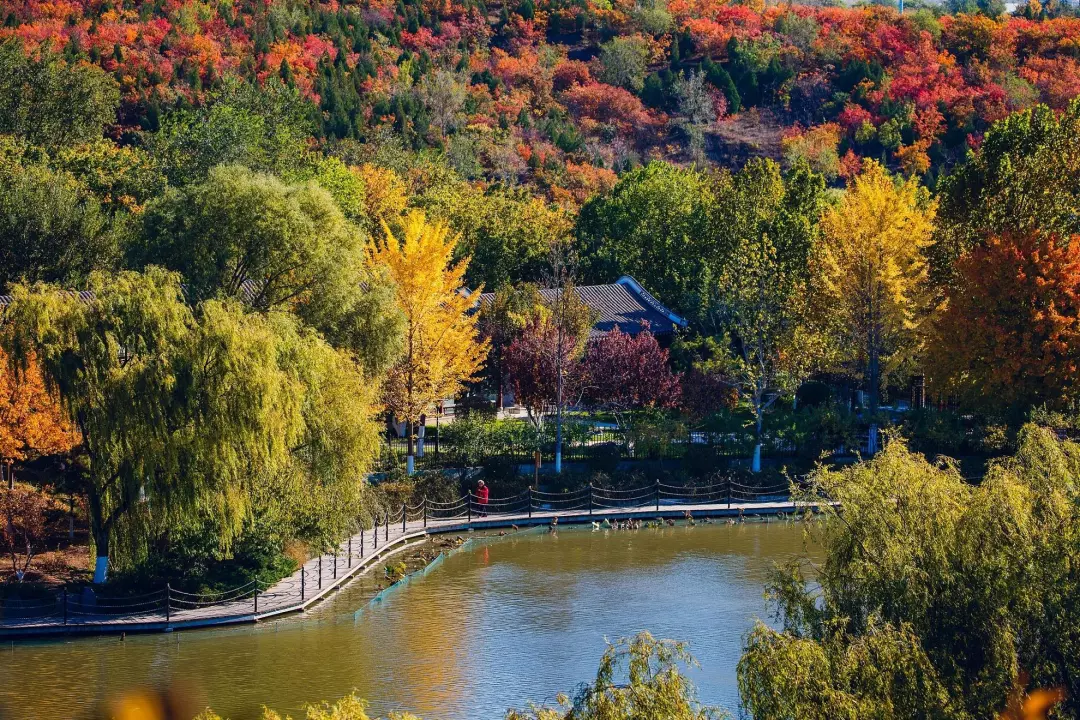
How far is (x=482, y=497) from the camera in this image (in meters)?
49.4

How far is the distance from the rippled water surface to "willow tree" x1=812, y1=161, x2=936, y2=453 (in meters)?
14.6

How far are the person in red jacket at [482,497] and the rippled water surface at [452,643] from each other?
400 centimetres

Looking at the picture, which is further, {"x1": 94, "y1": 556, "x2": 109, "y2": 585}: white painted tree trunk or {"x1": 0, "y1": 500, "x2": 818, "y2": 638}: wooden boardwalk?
{"x1": 94, "y1": 556, "x2": 109, "y2": 585}: white painted tree trunk

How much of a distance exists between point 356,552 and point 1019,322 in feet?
77.6

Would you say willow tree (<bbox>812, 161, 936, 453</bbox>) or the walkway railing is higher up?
willow tree (<bbox>812, 161, 936, 453</bbox>)

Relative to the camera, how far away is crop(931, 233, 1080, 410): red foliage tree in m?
49.8

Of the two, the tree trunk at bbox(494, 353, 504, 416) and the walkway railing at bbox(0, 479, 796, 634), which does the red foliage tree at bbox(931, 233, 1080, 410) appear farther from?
the tree trunk at bbox(494, 353, 504, 416)

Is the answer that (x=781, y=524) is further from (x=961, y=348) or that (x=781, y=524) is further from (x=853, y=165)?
(x=853, y=165)

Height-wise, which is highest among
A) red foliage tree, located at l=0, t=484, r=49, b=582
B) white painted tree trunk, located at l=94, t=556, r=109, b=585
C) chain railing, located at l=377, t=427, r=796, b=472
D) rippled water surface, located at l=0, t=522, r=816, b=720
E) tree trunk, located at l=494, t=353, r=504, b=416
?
tree trunk, located at l=494, t=353, r=504, b=416

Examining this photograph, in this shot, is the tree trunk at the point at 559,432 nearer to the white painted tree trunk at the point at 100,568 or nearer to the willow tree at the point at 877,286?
the willow tree at the point at 877,286

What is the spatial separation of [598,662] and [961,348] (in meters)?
23.3

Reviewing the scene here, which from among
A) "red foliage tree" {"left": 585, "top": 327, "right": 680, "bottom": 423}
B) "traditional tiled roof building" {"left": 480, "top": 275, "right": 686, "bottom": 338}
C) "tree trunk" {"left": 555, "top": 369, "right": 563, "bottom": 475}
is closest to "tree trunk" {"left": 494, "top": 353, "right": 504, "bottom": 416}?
"traditional tiled roof building" {"left": 480, "top": 275, "right": 686, "bottom": 338}

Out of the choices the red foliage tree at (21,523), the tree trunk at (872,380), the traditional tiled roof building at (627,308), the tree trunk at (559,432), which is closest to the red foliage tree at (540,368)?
the tree trunk at (559,432)

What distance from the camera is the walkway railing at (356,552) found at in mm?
35844
